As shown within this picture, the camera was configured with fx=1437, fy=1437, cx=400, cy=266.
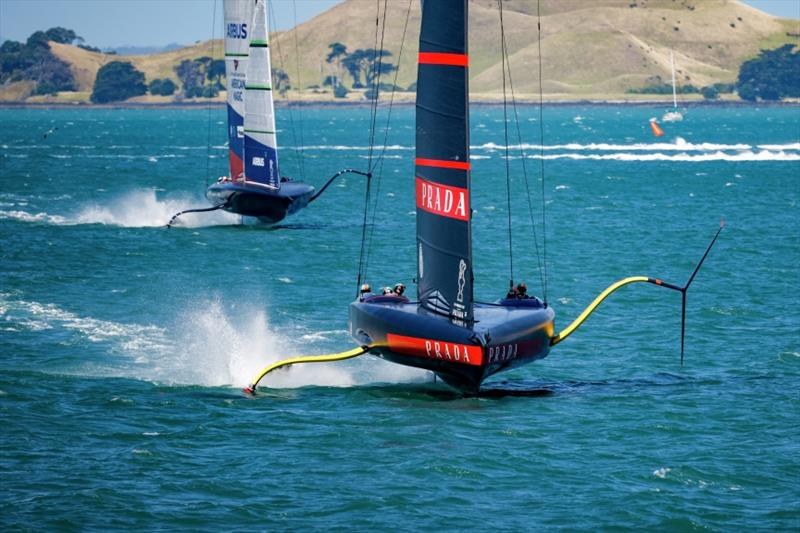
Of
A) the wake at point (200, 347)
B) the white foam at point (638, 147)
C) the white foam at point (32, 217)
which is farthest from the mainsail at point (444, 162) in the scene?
the white foam at point (638, 147)

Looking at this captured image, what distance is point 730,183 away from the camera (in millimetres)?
98250

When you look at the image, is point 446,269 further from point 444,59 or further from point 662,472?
point 662,472

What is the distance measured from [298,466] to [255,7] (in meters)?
41.1

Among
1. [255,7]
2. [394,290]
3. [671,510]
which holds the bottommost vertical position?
[671,510]

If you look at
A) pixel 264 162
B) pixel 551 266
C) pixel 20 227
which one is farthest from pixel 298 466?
pixel 20 227

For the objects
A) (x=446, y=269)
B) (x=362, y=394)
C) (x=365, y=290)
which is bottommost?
(x=362, y=394)

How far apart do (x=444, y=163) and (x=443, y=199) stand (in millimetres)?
767

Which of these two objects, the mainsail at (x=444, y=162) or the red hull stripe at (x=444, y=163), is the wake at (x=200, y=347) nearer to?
the mainsail at (x=444, y=162)

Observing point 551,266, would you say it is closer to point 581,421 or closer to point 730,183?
point 581,421

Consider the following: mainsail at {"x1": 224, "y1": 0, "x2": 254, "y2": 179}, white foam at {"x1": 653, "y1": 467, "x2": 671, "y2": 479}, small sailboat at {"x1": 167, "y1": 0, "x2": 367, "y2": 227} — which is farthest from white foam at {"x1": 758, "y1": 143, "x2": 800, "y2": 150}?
white foam at {"x1": 653, "y1": 467, "x2": 671, "y2": 479}

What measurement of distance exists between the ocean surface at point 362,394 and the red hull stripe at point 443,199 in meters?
4.11

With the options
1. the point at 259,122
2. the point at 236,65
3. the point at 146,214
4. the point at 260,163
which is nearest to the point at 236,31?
the point at 236,65

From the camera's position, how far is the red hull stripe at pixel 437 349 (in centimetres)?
2814

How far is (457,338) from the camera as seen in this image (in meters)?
28.3
